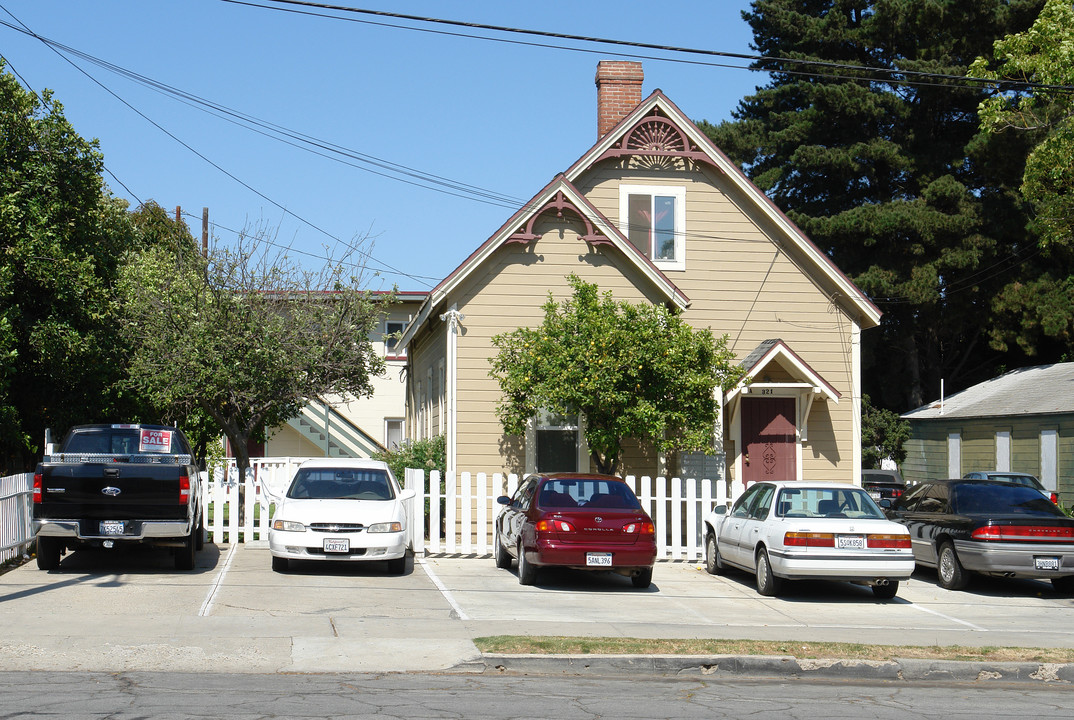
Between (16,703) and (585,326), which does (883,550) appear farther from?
(16,703)

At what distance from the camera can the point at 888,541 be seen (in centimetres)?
1347

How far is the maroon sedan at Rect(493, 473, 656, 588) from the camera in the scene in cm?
1377

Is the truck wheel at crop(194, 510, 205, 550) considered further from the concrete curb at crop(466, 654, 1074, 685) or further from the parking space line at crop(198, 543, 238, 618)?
the concrete curb at crop(466, 654, 1074, 685)

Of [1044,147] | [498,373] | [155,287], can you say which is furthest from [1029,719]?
[155,287]

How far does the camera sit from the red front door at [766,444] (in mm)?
21219

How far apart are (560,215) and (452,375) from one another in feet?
12.1

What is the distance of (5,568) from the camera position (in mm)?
14266

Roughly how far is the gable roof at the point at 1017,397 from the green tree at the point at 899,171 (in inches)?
151

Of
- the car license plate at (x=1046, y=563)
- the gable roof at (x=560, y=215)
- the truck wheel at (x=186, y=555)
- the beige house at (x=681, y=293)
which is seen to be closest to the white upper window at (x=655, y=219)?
the beige house at (x=681, y=293)

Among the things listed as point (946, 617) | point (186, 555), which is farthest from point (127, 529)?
point (946, 617)

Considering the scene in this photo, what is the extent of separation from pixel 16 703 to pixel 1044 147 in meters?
21.5

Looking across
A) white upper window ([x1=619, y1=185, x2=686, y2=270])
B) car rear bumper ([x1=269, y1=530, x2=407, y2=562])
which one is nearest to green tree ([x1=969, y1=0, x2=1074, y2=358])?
white upper window ([x1=619, y1=185, x2=686, y2=270])

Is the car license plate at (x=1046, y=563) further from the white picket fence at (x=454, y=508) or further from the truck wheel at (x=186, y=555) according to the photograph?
the truck wheel at (x=186, y=555)

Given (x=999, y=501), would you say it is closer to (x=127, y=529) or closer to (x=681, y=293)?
(x=681, y=293)
